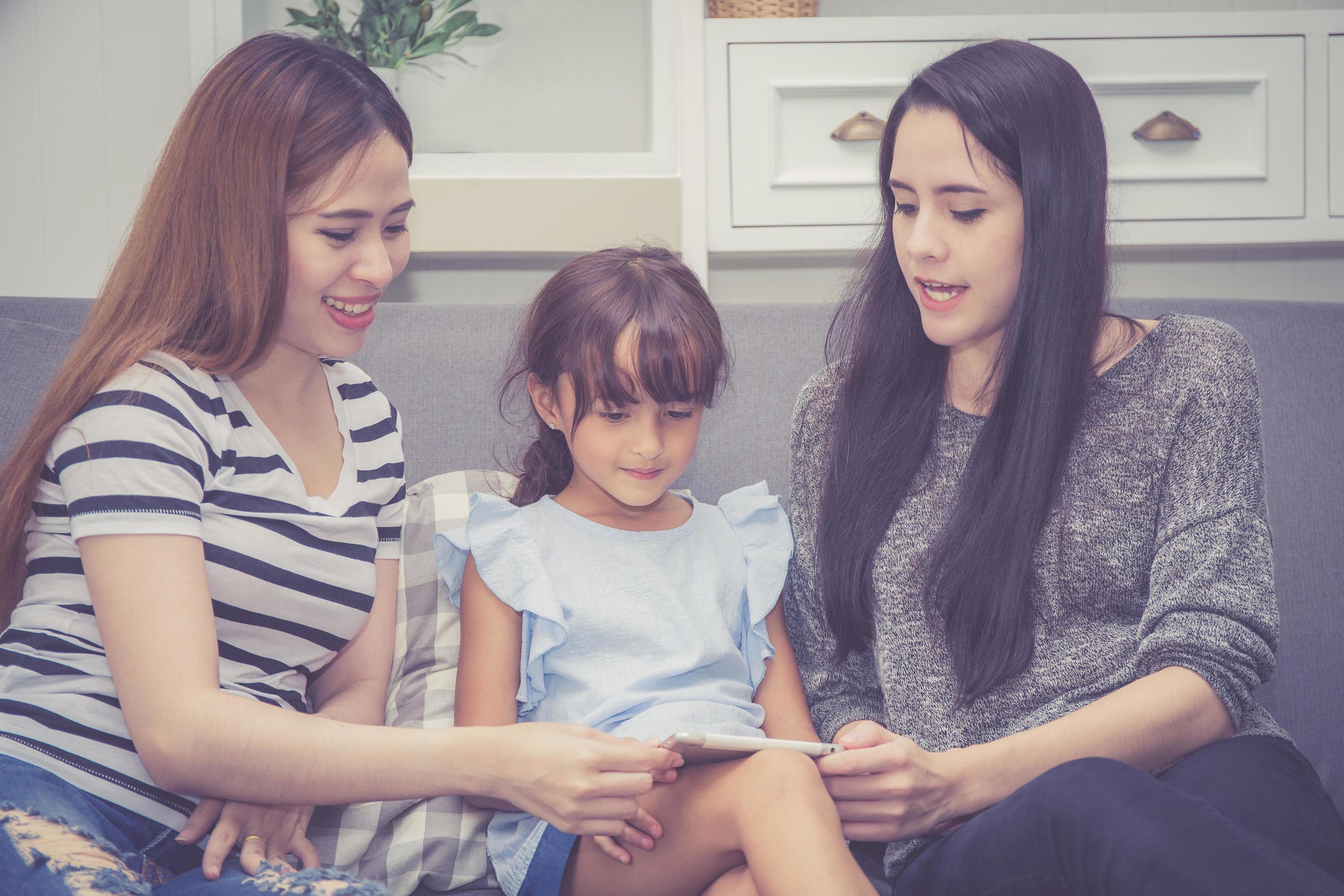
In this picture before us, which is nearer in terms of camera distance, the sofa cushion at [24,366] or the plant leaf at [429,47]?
the sofa cushion at [24,366]

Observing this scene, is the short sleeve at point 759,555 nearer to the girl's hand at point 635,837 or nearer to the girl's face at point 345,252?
the girl's hand at point 635,837

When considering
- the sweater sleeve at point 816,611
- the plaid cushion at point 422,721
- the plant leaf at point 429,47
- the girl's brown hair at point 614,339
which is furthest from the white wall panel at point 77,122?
the sweater sleeve at point 816,611

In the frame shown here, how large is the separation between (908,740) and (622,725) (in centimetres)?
30

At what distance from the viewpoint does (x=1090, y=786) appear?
0.86m

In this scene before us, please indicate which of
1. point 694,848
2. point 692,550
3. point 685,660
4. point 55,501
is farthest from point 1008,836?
point 55,501

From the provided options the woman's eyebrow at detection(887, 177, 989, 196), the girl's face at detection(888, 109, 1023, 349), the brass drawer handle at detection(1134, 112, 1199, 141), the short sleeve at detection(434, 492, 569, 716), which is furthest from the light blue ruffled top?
the brass drawer handle at detection(1134, 112, 1199, 141)

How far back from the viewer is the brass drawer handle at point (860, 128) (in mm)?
2020

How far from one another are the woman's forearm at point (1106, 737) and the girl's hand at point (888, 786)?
18 mm

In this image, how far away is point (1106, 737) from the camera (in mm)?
1049

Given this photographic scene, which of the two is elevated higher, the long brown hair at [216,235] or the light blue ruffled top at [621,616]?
the long brown hair at [216,235]

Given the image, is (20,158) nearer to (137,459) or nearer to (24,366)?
(24,366)

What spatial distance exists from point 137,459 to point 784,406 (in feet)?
2.98

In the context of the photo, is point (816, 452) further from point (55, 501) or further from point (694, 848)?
point (55, 501)

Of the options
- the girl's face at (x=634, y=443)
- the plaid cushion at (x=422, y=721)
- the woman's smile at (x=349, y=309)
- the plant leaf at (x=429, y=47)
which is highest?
the plant leaf at (x=429, y=47)
